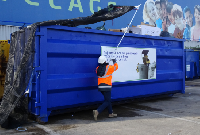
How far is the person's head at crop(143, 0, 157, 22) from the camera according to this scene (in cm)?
1850

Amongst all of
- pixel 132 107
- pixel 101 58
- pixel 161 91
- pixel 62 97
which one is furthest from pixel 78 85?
pixel 161 91

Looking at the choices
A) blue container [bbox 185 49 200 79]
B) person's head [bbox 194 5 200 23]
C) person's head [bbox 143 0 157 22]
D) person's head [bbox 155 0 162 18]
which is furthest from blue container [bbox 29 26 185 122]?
person's head [bbox 194 5 200 23]

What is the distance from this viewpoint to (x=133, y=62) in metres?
5.77

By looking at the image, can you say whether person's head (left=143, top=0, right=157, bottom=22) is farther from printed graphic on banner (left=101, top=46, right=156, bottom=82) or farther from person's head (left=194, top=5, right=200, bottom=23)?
printed graphic on banner (left=101, top=46, right=156, bottom=82)

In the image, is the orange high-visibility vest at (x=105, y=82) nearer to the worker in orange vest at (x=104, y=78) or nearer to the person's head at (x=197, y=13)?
the worker in orange vest at (x=104, y=78)

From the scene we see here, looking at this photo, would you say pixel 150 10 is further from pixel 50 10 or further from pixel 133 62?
pixel 133 62

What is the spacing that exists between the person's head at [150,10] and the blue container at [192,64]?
6.87 meters

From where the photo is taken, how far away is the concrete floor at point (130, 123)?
12.6ft

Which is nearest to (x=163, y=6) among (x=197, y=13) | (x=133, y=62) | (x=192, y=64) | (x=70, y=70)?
(x=197, y=13)

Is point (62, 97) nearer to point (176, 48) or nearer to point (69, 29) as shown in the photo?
point (69, 29)

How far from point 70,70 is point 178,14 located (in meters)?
20.0

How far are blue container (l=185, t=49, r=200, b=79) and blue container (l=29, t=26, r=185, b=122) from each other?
7.52 m

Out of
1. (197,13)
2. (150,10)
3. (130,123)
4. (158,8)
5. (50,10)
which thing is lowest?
(130,123)

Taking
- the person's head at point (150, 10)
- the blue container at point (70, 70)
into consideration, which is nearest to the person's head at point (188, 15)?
the person's head at point (150, 10)
